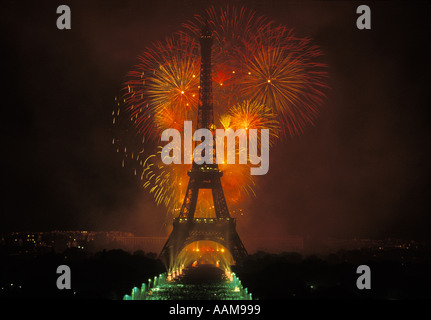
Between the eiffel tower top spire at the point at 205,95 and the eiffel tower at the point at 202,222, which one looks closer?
the eiffel tower top spire at the point at 205,95

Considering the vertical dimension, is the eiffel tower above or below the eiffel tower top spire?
below

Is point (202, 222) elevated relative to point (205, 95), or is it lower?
lower

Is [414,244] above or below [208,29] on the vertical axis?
below

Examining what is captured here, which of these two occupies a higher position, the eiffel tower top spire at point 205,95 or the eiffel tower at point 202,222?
the eiffel tower top spire at point 205,95

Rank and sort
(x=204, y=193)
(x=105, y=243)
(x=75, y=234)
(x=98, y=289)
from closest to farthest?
(x=98, y=289) → (x=204, y=193) → (x=105, y=243) → (x=75, y=234)

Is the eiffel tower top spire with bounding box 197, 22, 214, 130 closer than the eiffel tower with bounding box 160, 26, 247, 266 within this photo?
Yes

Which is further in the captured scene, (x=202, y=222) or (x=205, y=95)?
(x=202, y=222)
